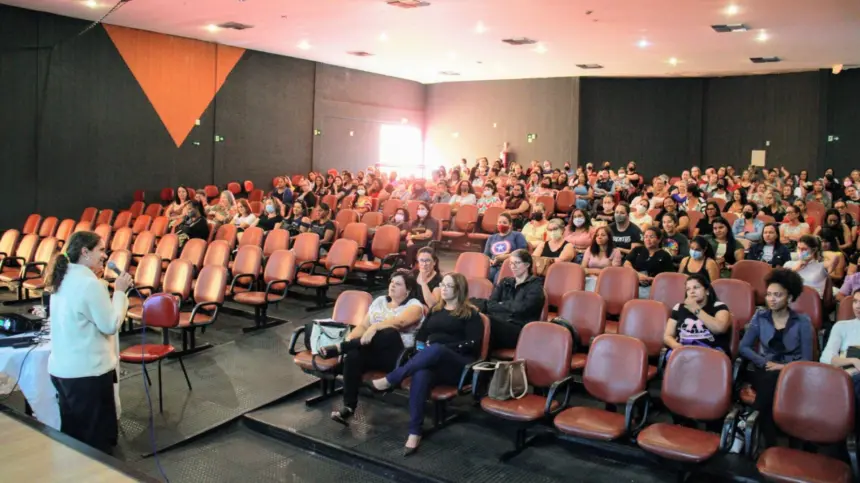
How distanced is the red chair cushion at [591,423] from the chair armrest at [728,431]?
497 mm

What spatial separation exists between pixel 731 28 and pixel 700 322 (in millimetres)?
A: 7780

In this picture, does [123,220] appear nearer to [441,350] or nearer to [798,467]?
[441,350]

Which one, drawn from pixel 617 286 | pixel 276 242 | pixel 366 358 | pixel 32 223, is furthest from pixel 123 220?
pixel 617 286

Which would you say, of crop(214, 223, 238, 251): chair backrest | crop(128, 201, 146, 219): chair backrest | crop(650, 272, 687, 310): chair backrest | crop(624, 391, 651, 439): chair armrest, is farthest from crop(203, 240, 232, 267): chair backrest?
crop(624, 391, 651, 439): chair armrest

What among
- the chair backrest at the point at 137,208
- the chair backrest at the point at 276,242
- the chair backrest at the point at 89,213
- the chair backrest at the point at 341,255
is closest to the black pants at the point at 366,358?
the chair backrest at the point at 341,255

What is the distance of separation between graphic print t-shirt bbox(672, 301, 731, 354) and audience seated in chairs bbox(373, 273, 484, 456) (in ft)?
4.18

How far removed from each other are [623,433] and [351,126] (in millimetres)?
14007

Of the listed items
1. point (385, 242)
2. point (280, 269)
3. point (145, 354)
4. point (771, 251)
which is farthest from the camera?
point (385, 242)

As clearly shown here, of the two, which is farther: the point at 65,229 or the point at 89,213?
the point at 89,213

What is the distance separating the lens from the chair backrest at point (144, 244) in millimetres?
8539

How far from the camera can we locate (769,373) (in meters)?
3.88

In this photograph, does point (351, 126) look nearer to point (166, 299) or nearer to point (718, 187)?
point (718, 187)

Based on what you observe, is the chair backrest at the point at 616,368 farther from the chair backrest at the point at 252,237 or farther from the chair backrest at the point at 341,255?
the chair backrest at the point at 252,237

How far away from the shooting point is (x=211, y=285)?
6379mm
